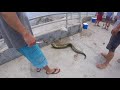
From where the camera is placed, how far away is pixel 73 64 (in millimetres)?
3207

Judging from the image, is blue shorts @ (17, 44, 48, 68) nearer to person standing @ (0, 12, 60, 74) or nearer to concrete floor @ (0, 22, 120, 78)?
person standing @ (0, 12, 60, 74)

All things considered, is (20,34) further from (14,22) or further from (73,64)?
(73,64)

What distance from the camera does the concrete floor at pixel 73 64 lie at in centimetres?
291

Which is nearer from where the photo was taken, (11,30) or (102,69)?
(11,30)

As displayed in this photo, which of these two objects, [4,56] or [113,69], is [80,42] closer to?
[113,69]

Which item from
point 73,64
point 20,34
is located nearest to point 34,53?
point 20,34

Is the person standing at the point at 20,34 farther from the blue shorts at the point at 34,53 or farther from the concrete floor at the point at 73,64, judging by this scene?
the concrete floor at the point at 73,64

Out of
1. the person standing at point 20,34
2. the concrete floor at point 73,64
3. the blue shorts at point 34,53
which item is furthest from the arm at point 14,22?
the concrete floor at point 73,64

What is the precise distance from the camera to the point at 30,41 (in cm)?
186
